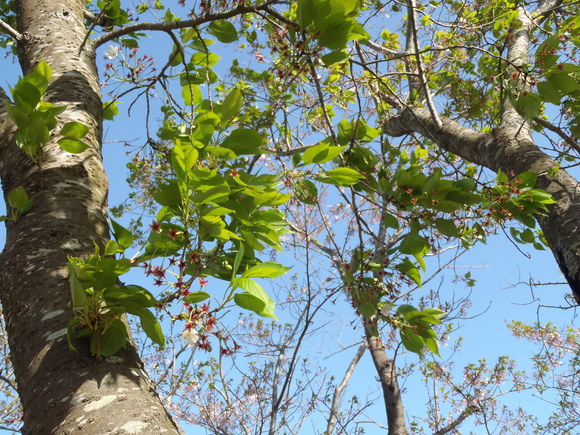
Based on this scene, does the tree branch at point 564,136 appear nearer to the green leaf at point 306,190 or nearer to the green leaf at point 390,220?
the green leaf at point 390,220

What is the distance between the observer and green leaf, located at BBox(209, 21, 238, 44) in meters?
1.68

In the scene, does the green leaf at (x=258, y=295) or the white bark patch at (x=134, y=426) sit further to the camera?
the green leaf at (x=258, y=295)

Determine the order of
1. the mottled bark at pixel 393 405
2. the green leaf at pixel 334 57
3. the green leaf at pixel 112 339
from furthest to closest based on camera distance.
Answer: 1. the mottled bark at pixel 393 405
2. the green leaf at pixel 334 57
3. the green leaf at pixel 112 339

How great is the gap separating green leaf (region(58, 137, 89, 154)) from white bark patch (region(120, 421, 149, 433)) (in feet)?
2.08

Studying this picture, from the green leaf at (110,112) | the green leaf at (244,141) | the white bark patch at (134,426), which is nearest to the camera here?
the white bark patch at (134,426)

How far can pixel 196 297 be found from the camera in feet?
2.67

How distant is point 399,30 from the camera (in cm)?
427

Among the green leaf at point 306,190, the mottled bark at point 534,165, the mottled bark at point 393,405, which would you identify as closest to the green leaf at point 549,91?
the mottled bark at point 534,165

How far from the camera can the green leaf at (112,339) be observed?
0.71m

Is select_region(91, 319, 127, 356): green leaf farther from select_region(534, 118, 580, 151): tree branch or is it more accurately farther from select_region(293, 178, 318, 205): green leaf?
select_region(534, 118, 580, 151): tree branch

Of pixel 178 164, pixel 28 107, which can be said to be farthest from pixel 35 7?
pixel 178 164

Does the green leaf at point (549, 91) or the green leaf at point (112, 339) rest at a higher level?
the green leaf at point (549, 91)

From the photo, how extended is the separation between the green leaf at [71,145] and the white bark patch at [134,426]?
635mm

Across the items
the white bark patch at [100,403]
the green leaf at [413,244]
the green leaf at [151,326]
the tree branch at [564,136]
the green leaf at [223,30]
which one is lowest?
the white bark patch at [100,403]
